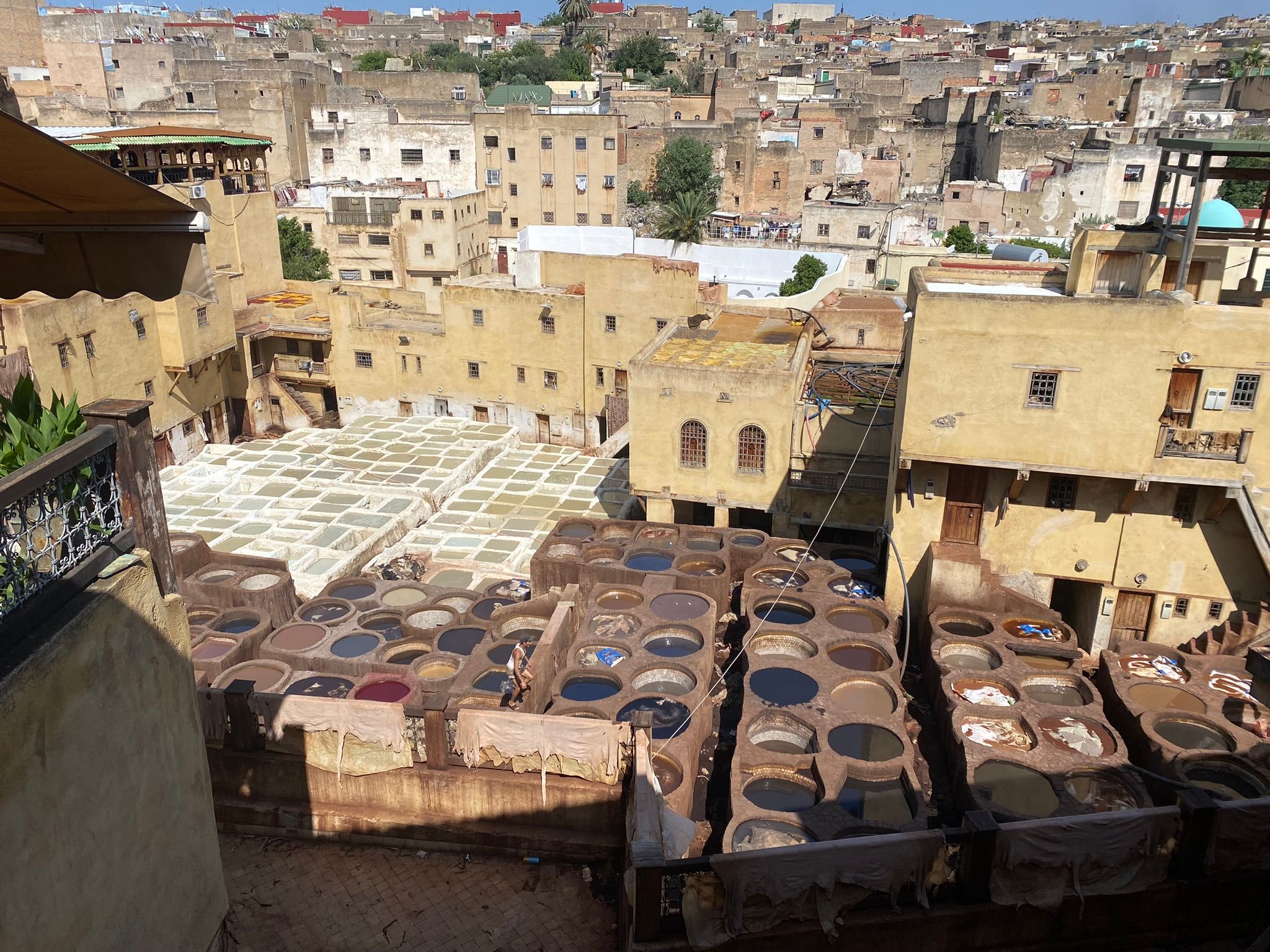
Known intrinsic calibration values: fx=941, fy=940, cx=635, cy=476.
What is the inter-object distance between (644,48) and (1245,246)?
90.2 meters

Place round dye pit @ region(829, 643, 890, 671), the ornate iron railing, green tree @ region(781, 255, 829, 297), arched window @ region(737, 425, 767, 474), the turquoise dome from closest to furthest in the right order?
the ornate iron railing < round dye pit @ region(829, 643, 890, 671) < the turquoise dome < arched window @ region(737, 425, 767, 474) < green tree @ region(781, 255, 829, 297)

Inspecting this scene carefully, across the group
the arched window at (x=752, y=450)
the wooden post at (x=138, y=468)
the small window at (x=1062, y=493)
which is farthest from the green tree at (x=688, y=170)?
the wooden post at (x=138, y=468)

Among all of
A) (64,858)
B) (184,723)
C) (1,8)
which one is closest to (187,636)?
(184,723)

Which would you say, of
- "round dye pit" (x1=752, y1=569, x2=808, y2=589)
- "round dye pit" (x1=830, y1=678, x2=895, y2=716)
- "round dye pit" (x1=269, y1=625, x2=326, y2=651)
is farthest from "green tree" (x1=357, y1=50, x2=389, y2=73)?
"round dye pit" (x1=830, y1=678, x2=895, y2=716)

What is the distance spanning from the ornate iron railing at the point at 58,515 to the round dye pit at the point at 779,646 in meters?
13.5

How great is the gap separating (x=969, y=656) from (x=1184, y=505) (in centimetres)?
528

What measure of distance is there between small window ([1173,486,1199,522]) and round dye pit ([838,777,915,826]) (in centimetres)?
869

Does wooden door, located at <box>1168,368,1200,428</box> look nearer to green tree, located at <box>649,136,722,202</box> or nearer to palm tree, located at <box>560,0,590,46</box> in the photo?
green tree, located at <box>649,136,722,202</box>

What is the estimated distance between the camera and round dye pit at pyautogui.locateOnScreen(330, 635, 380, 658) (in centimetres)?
1923

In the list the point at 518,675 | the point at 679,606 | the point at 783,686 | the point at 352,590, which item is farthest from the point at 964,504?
the point at 352,590

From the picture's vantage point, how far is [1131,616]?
20.1m

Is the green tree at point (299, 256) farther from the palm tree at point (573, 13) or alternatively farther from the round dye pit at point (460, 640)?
the palm tree at point (573, 13)

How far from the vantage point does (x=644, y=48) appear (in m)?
99.1

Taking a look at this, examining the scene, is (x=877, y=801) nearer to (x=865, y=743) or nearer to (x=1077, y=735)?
(x=865, y=743)
